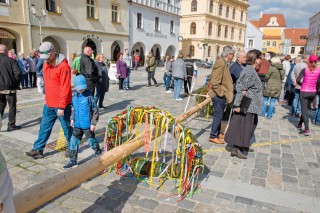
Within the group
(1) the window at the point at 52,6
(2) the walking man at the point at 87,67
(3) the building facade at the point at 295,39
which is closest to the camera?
(2) the walking man at the point at 87,67

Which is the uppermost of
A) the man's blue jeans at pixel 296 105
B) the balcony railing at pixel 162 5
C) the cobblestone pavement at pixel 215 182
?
the balcony railing at pixel 162 5

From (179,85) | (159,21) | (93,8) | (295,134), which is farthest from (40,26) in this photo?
(295,134)

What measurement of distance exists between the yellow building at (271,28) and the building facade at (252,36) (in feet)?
80.2

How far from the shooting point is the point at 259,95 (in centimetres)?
454

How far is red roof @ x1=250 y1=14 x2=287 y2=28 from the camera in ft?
289

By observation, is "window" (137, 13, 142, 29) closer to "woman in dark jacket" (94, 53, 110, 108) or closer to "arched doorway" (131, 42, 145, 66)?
"arched doorway" (131, 42, 145, 66)

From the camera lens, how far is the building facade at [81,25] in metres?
18.4

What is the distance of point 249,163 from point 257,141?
1406mm

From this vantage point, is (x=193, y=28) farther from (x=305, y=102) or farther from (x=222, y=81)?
(x=222, y=81)

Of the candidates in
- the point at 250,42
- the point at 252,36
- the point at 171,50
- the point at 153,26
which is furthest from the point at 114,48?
the point at 250,42

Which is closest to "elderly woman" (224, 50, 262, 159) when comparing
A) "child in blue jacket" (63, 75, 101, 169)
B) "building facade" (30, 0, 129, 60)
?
"child in blue jacket" (63, 75, 101, 169)

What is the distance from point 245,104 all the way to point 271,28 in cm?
9527

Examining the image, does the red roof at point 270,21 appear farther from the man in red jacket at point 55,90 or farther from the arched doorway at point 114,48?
the man in red jacket at point 55,90

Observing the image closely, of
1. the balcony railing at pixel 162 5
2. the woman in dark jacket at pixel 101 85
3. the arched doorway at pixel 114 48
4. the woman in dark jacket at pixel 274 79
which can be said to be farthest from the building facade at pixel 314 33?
the woman in dark jacket at pixel 101 85
